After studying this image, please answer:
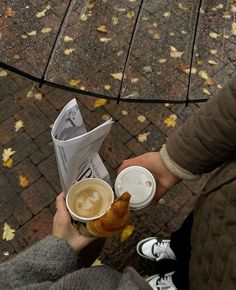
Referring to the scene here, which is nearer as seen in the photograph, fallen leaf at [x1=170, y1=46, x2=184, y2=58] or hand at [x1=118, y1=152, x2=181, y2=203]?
hand at [x1=118, y1=152, x2=181, y2=203]

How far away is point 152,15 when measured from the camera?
259cm

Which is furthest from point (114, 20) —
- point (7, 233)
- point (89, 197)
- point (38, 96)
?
point (7, 233)

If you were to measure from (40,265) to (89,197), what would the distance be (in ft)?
1.34

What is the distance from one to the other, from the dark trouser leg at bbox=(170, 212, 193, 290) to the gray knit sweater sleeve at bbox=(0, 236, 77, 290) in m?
0.88

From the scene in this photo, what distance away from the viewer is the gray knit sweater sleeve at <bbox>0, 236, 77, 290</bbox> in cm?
128

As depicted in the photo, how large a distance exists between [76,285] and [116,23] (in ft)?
7.21

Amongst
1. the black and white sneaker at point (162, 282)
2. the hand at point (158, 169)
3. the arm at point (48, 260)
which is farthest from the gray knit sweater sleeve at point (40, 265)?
the black and white sneaker at point (162, 282)

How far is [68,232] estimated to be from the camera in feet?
5.16

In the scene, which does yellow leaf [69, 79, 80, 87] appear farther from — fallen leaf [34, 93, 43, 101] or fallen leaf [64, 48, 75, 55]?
fallen leaf [34, 93, 43, 101]

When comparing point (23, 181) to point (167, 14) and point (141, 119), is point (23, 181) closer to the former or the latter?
point (141, 119)

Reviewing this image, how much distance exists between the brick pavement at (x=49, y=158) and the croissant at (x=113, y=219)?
1513 mm

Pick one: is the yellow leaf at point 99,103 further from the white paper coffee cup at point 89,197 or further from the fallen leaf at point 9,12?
the white paper coffee cup at point 89,197

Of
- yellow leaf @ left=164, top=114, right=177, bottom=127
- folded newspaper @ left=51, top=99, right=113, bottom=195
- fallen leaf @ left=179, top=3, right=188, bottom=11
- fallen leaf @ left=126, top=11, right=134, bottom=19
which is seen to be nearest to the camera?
folded newspaper @ left=51, top=99, right=113, bottom=195

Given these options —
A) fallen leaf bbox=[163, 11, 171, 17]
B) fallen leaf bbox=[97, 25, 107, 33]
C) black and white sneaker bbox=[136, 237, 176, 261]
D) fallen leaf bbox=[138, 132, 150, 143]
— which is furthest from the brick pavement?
fallen leaf bbox=[163, 11, 171, 17]
